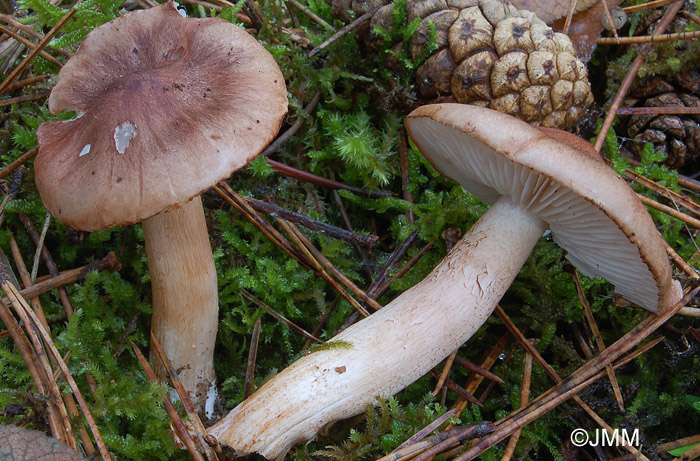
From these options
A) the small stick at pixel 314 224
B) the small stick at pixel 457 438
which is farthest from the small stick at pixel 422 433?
the small stick at pixel 314 224

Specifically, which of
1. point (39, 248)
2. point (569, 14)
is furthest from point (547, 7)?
point (39, 248)

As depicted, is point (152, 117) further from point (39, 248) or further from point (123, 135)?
point (39, 248)

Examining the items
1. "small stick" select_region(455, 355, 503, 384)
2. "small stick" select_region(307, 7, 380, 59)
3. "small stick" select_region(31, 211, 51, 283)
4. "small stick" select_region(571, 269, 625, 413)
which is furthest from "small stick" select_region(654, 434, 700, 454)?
"small stick" select_region(31, 211, 51, 283)

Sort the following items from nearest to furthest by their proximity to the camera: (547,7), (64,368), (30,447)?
(30,447) → (64,368) → (547,7)

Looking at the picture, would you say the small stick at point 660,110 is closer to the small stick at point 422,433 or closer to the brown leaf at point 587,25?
the brown leaf at point 587,25

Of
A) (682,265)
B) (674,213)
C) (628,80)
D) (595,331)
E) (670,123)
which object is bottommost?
(595,331)

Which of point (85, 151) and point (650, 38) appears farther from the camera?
point (650, 38)
